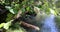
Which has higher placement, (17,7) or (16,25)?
(17,7)

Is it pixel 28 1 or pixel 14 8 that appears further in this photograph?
pixel 28 1

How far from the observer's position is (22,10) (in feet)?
5.20

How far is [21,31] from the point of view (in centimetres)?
151

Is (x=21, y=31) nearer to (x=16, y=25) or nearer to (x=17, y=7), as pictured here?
(x=16, y=25)

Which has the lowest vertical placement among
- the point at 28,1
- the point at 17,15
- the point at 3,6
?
the point at 17,15

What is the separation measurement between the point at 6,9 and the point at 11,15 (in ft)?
0.28

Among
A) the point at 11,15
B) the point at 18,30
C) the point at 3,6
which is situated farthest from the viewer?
the point at 3,6

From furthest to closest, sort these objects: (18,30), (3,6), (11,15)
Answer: (3,6) → (11,15) → (18,30)

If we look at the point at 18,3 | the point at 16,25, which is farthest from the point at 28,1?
the point at 16,25

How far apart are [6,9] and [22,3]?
170mm

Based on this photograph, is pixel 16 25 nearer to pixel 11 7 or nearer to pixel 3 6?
pixel 11 7

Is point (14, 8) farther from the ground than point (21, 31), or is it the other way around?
point (14, 8)

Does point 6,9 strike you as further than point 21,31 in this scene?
Yes

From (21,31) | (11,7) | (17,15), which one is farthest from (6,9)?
(21,31)
